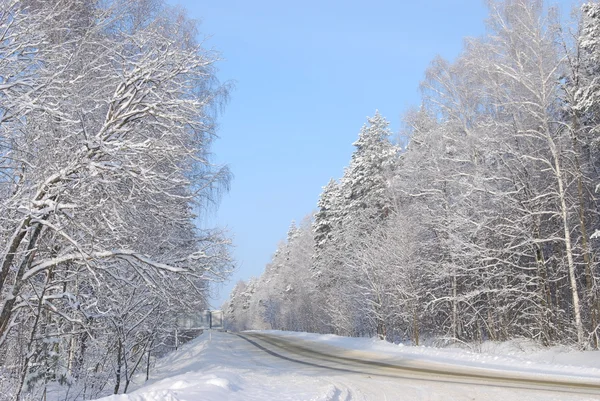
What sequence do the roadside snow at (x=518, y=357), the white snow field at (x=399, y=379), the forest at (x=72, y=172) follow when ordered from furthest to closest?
the roadside snow at (x=518, y=357)
the white snow field at (x=399, y=379)
the forest at (x=72, y=172)

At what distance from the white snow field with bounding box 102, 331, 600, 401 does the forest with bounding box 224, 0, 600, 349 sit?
9.42 feet

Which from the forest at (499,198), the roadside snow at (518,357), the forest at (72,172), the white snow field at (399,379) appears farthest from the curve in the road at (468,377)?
the forest at (72,172)

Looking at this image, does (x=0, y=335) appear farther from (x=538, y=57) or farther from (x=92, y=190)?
(x=538, y=57)

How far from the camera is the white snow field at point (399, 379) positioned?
868 cm

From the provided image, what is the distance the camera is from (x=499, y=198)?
1872 centimetres

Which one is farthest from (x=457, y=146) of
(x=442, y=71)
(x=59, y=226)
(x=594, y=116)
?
(x=59, y=226)

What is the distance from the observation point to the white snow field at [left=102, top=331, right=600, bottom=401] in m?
8.68

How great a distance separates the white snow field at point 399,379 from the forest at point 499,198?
287 centimetres

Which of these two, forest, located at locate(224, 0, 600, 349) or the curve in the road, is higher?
forest, located at locate(224, 0, 600, 349)

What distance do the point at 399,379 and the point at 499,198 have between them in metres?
9.66

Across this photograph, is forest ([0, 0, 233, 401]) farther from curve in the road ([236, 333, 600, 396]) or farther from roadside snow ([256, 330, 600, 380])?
roadside snow ([256, 330, 600, 380])

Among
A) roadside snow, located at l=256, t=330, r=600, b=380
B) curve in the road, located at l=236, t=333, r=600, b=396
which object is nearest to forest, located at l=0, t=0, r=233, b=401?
curve in the road, located at l=236, t=333, r=600, b=396

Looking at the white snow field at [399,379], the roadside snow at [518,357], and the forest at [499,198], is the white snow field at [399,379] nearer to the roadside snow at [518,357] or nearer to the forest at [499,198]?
the roadside snow at [518,357]

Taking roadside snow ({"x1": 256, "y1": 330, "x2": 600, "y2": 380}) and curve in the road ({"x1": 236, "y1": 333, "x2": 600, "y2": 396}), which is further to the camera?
roadside snow ({"x1": 256, "y1": 330, "x2": 600, "y2": 380})
